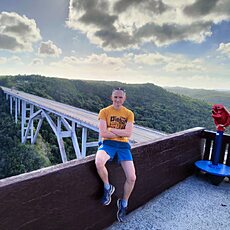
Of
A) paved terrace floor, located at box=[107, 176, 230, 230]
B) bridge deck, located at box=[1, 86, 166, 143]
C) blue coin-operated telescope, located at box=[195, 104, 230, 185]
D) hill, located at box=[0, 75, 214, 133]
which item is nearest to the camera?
paved terrace floor, located at box=[107, 176, 230, 230]

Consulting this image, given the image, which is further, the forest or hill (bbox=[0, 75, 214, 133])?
hill (bbox=[0, 75, 214, 133])

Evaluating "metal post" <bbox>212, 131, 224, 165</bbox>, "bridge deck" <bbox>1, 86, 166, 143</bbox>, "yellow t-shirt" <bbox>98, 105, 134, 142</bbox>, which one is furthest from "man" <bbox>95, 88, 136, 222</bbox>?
"bridge deck" <bbox>1, 86, 166, 143</bbox>

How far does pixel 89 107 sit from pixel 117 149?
113 feet

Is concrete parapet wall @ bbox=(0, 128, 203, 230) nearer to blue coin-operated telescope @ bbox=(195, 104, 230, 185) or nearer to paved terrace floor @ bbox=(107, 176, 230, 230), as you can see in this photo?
paved terrace floor @ bbox=(107, 176, 230, 230)

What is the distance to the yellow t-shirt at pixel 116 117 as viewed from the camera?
5.60 ft

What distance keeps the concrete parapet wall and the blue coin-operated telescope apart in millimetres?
614

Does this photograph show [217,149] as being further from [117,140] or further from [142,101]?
[142,101]

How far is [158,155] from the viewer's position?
2242mm

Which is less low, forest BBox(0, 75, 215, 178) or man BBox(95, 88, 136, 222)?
man BBox(95, 88, 136, 222)

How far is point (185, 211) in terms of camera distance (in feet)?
6.85

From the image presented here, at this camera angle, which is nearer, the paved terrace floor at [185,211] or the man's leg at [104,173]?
the man's leg at [104,173]

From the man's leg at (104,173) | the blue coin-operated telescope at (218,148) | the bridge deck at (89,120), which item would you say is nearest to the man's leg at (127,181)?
the man's leg at (104,173)

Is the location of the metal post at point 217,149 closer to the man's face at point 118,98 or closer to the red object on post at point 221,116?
the red object on post at point 221,116

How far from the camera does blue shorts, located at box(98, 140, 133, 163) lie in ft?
5.42
